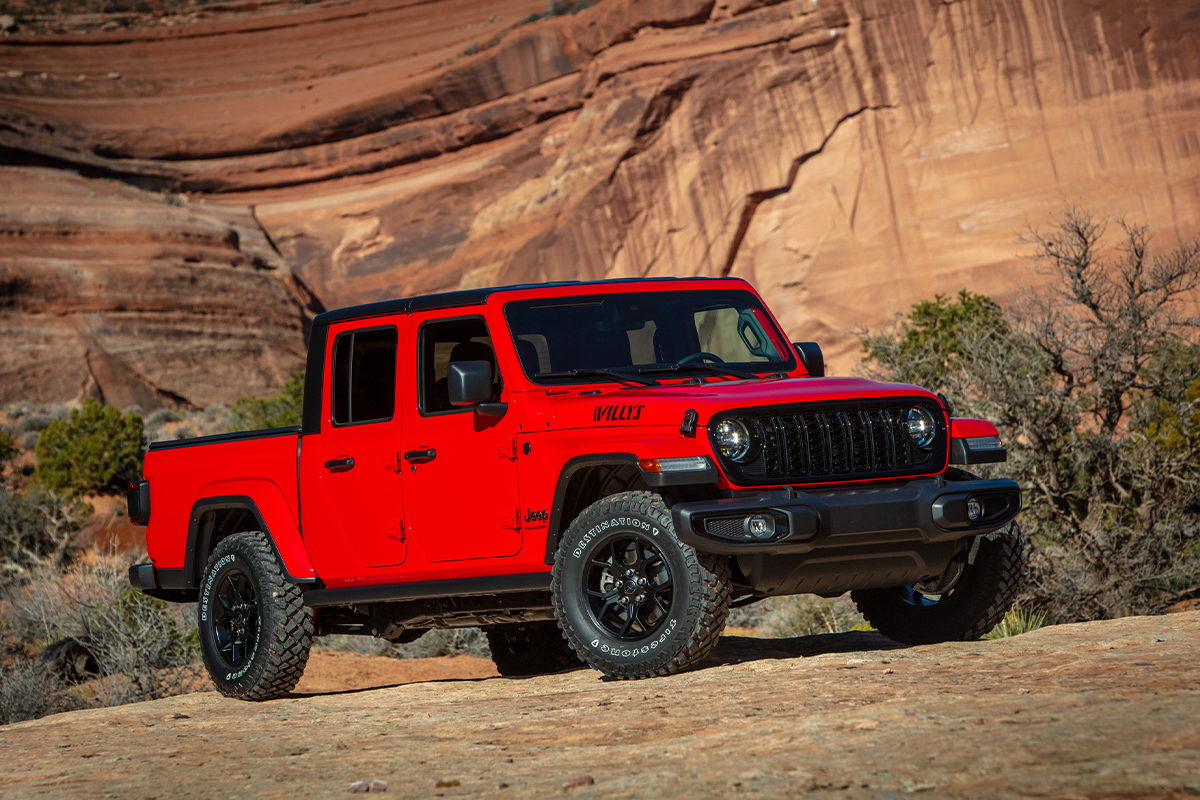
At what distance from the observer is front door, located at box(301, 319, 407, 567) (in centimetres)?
729

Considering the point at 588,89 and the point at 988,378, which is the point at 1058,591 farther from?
the point at 588,89

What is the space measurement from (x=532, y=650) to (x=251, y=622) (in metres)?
2.11

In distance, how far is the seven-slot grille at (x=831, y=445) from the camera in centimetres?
615

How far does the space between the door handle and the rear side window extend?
49 centimetres

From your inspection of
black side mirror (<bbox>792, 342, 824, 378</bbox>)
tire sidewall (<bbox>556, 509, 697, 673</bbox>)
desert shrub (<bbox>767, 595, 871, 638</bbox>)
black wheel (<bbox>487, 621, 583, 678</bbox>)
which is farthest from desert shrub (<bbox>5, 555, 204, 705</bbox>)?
black side mirror (<bbox>792, 342, 824, 378</bbox>)

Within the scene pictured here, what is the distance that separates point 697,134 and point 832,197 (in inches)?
198

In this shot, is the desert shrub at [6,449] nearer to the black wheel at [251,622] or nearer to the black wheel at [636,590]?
the black wheel at [251,622]

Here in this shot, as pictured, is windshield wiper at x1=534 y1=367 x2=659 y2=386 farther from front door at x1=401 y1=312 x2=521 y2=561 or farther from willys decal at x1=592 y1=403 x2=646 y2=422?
willys decal at x1=592 y1=403 x2=646 y2=422

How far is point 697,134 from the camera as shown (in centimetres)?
4119

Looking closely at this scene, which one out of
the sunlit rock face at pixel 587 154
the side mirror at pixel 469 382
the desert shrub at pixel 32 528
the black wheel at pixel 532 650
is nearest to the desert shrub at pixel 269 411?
the desert shrub at pixel 32 528

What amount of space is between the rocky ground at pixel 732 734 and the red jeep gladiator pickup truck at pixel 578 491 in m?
0.47

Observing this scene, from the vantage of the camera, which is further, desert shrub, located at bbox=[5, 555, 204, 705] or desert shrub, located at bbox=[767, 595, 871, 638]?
desert shrub, located at bbox=[767, 595, 871, 638]

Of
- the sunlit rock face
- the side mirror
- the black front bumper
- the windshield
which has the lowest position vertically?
the black front bumper

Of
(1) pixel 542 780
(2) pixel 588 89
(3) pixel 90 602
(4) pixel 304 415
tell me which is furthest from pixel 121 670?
(2) pixel 588 89
